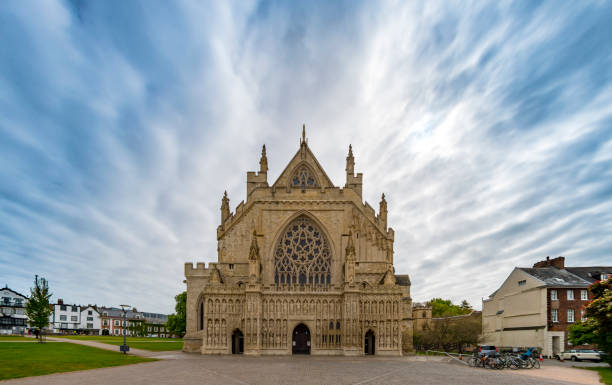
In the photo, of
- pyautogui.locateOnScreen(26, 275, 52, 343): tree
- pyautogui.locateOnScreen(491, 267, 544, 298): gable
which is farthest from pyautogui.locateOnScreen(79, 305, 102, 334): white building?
pyautogui.locateOnScreen(491, 267, 544, 298): gable

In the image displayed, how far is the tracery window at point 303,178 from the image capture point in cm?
5228

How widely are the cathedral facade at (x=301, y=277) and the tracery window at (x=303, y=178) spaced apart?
11 cm

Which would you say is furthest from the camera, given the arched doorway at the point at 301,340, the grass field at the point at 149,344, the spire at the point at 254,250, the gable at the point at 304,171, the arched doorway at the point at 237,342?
the gable at the point at 304,171

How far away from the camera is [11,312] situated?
96.1m

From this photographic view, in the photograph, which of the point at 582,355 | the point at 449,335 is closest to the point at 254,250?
the point at 449,335

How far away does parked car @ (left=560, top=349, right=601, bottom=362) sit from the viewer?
1484 inches

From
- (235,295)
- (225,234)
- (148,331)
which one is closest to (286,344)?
(235,295)

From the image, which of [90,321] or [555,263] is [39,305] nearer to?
[555,263]

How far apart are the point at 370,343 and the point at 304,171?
19.7m

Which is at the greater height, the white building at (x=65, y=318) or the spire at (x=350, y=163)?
the spire at (x=350, y=163)

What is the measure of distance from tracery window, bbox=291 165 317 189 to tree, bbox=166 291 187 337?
3677 centimetres

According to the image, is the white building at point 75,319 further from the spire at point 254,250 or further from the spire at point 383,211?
the spire at point 383,211

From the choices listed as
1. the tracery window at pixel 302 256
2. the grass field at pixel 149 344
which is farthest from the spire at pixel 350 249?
the grass field at pixel 149 344

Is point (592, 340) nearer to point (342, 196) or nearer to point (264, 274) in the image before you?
point (342, 196)
